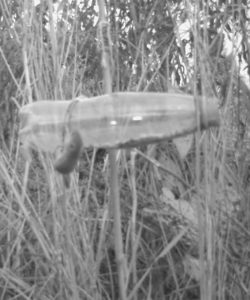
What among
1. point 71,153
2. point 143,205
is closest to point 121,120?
point 71,153

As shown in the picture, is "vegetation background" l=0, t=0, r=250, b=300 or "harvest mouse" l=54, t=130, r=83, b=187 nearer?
"harvest mouse" l=54, t=130, r=83, b=187

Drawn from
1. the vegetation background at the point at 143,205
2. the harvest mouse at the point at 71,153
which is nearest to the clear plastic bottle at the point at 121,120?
the harvest mouse at the point at 71,153

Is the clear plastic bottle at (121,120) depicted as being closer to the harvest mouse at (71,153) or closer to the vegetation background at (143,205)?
the harvest mouse at (71,153)

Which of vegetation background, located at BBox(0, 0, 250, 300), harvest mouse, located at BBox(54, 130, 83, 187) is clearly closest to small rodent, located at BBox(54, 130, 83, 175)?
harvest mouse, located at BBox(54, 130, 83, 187)

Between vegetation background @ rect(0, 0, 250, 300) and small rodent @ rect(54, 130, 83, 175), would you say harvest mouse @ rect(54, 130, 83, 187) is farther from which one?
vegetation background @ rect(0, 0, 250, 300)

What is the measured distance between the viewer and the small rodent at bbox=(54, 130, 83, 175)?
64 cm

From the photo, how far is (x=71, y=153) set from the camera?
64 cm

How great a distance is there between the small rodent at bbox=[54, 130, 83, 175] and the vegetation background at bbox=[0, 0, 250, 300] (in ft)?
0.71

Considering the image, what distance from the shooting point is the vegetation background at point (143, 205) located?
3.07 ft


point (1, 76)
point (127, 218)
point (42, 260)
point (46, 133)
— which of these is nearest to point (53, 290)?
point (42, 260)

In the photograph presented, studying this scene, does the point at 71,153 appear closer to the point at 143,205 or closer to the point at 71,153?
the point at 71,153

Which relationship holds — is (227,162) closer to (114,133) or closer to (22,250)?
(22,250)

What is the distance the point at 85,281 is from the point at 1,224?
303mm

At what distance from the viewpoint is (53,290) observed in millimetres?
998
